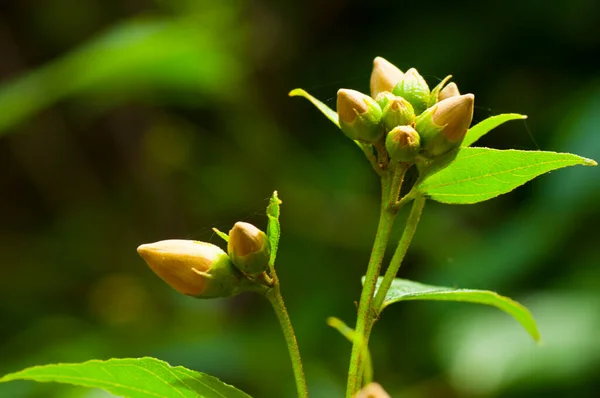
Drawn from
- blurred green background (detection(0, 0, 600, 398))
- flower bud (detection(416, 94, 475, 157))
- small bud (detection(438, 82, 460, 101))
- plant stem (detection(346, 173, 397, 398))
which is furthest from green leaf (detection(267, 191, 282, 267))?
blurred green background (detection(0, 0, 600, 398))

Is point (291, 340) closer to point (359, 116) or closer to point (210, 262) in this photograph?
point (210, 262)

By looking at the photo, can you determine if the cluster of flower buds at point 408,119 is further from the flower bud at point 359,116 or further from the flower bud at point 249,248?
the flower bud at point 249,248

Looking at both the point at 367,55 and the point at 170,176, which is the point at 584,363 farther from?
the point at 170,176

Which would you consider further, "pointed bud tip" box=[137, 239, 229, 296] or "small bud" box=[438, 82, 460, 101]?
"small bud" box=[438, 82, 460, 101]

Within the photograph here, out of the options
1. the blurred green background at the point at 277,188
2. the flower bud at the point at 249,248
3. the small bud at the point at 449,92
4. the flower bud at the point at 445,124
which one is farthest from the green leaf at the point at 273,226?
the blurred green background at the point at 277,188

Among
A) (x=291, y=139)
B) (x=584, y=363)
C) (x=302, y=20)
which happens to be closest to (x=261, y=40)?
(x=302, y=20)

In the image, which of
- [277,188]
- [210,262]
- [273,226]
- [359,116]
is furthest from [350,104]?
[277,188]

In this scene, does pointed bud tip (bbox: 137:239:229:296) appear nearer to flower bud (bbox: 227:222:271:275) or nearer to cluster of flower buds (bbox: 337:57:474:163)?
flower bud (bbox: 227:222:271:275)
